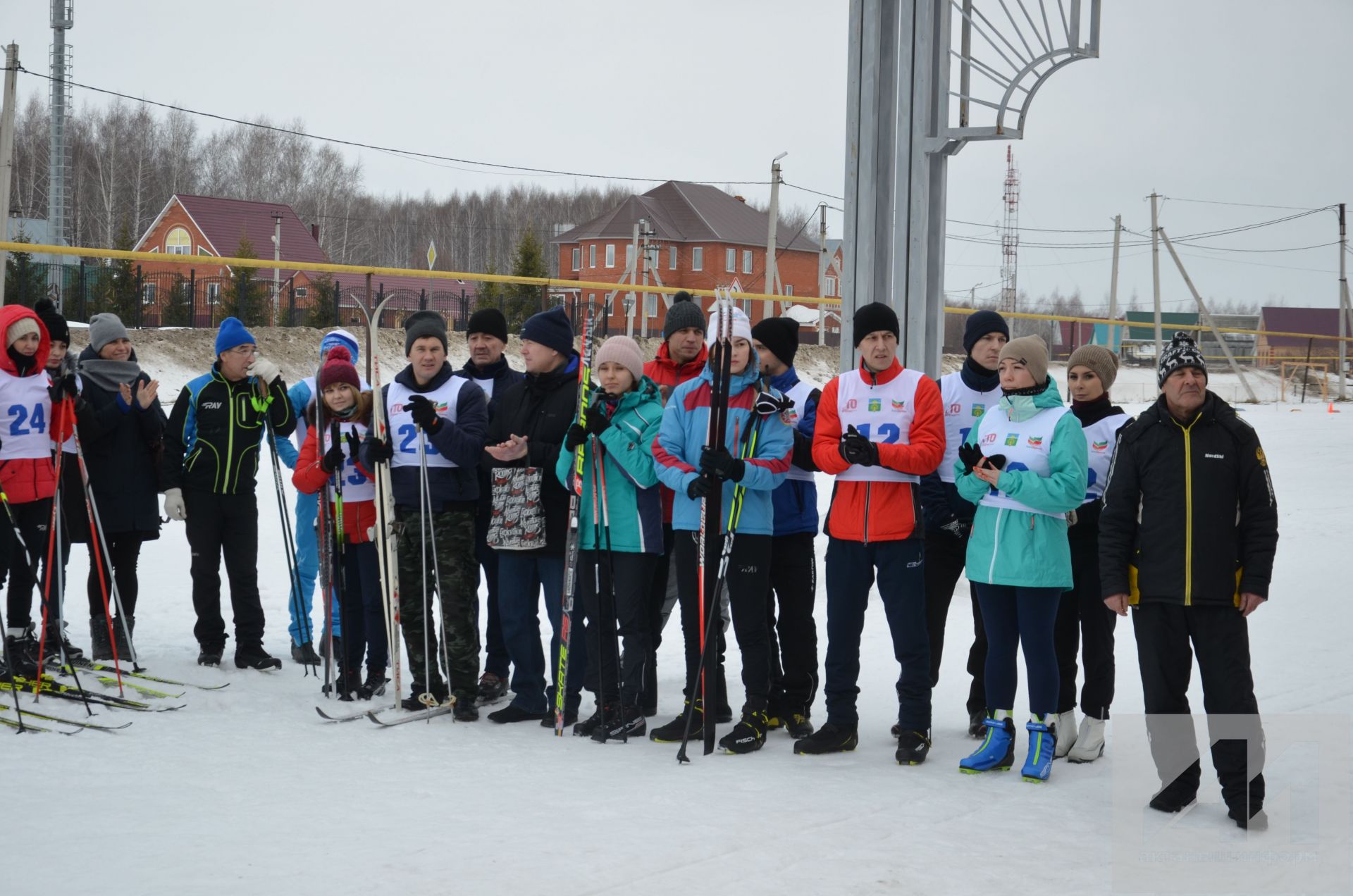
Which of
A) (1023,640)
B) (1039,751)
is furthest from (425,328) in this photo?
(1039,751)

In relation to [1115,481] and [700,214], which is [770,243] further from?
[700,214]

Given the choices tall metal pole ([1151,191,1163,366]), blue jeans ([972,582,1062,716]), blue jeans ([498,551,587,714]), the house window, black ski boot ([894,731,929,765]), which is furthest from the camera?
the house window

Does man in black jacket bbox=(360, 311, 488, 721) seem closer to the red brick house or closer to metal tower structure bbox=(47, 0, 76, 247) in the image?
metal tower structure bbox=(47, 0, 76, 247)

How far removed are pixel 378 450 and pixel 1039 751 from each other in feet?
8.67

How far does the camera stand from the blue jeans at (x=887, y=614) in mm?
4227

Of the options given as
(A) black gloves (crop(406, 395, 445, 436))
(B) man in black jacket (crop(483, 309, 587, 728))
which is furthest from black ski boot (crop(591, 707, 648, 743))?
(A) black gloves (crop(406, 395, 445, 436))

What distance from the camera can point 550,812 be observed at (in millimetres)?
3535

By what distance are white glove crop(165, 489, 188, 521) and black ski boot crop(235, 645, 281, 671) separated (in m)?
0.67

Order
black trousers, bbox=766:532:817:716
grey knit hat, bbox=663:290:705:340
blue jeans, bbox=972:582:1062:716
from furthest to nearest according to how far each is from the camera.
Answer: grey knit hat, bbox=663:290:705:340
black trousers, bbox=766:532:817:716
blue jeans, bbox=972:582:1062:716

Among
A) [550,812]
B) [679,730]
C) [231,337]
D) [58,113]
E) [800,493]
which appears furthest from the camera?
[58,113]

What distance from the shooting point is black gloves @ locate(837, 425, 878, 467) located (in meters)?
4.05

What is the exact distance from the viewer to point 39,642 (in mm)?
5090

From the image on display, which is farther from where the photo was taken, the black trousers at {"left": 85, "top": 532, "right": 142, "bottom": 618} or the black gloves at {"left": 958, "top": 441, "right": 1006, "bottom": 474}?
the black trousers at {"left": 85, "top": 532, "right": 142, "bottom": 618}

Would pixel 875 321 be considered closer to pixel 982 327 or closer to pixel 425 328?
pixel 982 327
